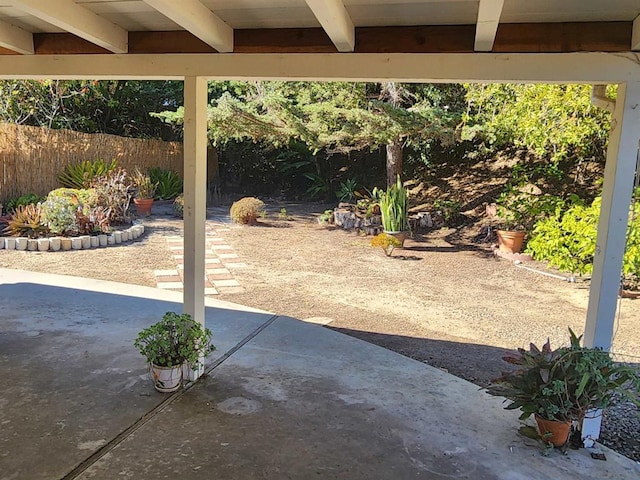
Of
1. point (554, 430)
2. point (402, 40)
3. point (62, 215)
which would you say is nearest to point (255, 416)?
point (554, 430)

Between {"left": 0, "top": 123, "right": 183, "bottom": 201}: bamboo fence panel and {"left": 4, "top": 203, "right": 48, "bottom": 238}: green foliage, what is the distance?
56.6 inches

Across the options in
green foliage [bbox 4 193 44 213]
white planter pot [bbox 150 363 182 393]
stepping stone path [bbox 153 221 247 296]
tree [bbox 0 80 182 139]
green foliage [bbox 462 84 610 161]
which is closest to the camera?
white planter pot [bbox 150 363 182 393]

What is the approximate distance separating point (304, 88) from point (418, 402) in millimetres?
7125

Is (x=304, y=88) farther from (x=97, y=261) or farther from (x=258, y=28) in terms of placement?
(x=258, y=28)

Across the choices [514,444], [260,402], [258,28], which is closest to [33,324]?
[260,402]

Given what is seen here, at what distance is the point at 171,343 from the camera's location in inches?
115

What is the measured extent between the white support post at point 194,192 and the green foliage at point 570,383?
1762mm

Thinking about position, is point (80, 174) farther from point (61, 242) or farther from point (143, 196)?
point (61, 242)

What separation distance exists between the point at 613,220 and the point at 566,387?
2.64 feet

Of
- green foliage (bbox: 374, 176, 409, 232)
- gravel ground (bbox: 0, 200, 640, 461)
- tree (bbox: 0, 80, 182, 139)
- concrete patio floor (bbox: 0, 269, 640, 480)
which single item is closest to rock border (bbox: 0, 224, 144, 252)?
gravel ground (bbox: 0, 200, 640, 461)

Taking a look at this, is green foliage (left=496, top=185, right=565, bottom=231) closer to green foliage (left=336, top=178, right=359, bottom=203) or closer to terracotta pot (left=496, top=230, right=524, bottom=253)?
terracotta pot (left=496, top=230, right=524, bottom=253)

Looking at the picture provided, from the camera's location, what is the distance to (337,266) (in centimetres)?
703

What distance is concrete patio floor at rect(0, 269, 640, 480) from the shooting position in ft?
7.44

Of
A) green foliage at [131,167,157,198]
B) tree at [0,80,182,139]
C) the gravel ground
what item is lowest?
the gravel ground
